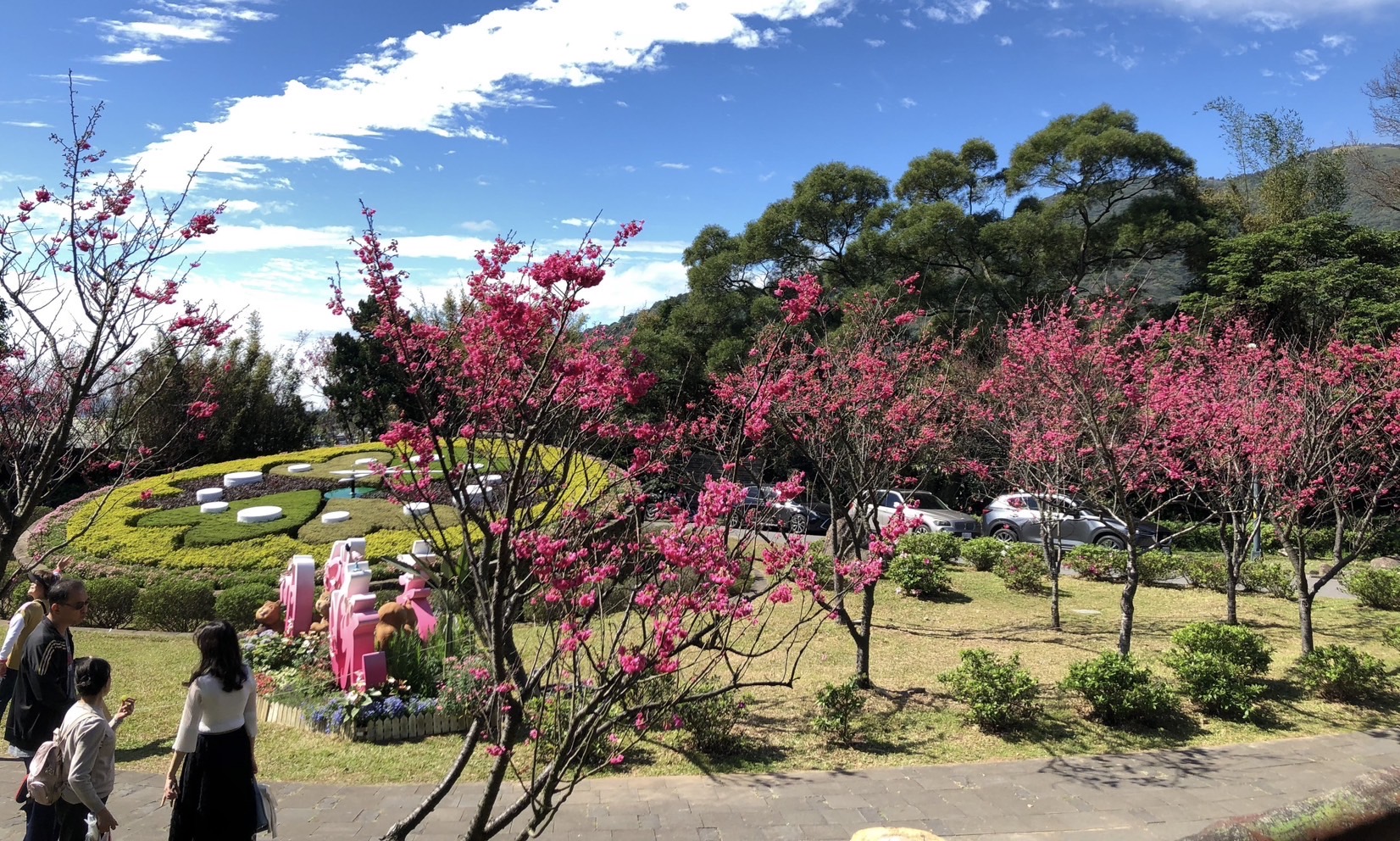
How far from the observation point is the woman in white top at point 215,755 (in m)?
3.39

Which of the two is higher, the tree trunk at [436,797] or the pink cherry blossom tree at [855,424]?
the pink cherry blossom tree at [855,424]

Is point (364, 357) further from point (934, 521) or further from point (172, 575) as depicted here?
point (934, 521)

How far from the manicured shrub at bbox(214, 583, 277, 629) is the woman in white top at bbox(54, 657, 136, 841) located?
525 centimetres

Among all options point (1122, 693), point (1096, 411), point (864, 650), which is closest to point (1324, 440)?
point (1096, 411)

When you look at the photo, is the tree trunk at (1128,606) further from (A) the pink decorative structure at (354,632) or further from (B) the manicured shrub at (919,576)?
(A) the pink decorative structure at (354,632)

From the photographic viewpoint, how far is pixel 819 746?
5938 mm

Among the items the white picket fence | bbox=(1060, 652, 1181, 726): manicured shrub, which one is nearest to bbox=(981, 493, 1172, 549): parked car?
bbox=(1060, 652, 1181, 726): manicured shrub

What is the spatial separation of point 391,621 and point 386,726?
1.03 meters

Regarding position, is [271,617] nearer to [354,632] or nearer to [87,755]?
[354,632]

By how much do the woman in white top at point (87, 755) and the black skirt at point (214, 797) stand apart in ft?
0.84

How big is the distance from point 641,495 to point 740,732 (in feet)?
7.97

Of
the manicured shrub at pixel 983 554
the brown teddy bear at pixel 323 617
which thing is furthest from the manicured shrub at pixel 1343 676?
the brown teddy bear at pixel 323 617

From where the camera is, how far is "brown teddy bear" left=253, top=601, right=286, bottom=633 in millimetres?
7648

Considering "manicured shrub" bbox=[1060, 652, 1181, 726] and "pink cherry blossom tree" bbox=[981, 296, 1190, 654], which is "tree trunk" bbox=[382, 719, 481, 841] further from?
"pink cherry blossom tree" bbox=[981, 296, 1190, 654]
